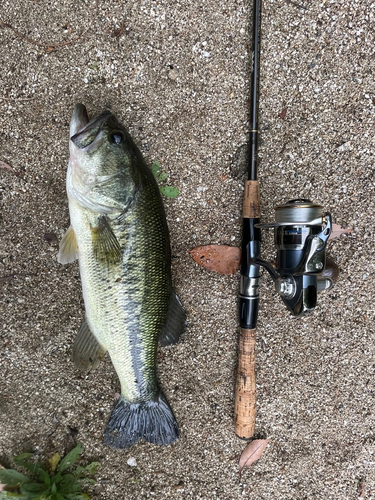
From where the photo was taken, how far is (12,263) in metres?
2.09

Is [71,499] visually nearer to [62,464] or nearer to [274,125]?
[62,464]

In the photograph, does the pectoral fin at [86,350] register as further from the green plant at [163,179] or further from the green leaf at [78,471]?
the green plant at [163,179]

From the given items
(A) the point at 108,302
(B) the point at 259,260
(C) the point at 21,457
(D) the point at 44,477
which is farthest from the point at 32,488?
(B) the point at 259,260

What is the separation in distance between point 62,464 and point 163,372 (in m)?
0.82

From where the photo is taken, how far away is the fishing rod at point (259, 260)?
164 centimetres

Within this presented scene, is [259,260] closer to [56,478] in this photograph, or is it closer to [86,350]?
[86,350]

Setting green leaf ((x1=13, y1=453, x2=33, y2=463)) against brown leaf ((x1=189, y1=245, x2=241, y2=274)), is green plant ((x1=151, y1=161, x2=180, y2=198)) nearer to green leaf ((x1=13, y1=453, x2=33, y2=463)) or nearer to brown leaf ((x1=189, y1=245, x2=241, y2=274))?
brown leaf ((x1=189, y1=245, x2=241, y2=274))

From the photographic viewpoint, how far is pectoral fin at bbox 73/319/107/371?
1.96 m

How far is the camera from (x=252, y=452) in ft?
7.36

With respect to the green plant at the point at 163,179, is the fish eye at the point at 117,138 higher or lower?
higher

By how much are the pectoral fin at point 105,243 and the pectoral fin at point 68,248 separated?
0.21 meters

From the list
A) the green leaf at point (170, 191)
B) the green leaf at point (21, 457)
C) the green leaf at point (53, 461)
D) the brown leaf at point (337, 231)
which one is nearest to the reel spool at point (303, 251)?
the brown leaf at point (337, 231)

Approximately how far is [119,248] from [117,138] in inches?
22.0

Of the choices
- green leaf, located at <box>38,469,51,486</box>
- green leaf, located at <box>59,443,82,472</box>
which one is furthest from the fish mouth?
green leaf, located at <box>38,469,51,486</box>
